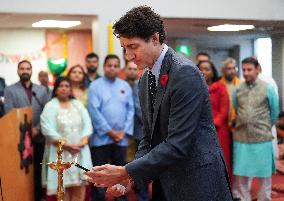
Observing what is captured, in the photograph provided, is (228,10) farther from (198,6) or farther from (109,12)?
(109,12)

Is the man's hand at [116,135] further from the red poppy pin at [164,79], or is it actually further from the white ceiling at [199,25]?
the red poppy pin at [164,79]

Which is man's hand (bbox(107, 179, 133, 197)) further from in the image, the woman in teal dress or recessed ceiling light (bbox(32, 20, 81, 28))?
recessed ceiling light (bbox(32, 20, 81, 28))

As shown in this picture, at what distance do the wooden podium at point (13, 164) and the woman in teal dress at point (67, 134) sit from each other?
36 cm

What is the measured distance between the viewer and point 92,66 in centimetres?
580

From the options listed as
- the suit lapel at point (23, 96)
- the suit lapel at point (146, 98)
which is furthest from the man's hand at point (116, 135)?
the suit lapel at point (146, 98)

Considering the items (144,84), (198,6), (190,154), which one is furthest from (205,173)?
(198,6)

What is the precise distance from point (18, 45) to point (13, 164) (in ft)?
17.7

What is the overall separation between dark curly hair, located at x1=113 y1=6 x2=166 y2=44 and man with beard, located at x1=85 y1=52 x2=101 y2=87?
12.3 ft

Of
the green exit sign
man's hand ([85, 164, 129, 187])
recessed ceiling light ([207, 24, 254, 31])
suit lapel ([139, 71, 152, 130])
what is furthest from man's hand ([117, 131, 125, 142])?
the green exit sign

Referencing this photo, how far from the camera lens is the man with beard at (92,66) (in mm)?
5746

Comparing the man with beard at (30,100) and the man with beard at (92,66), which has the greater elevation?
the man with beard at (92,66)

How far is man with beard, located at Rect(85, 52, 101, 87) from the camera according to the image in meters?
5.75

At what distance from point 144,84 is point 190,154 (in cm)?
42

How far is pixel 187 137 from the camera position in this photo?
1.95 meters
